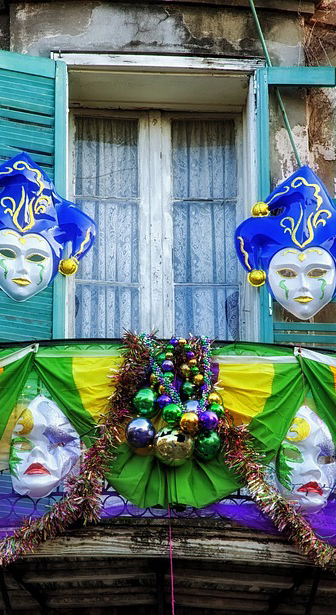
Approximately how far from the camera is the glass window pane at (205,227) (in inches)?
440

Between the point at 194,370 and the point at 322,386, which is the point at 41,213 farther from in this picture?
the point at 322,386

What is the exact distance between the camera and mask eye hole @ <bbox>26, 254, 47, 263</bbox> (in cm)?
980

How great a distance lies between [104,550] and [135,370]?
3.23ft

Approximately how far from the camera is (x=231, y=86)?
11.4 metres

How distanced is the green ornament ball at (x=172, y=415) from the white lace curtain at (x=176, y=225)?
182cm

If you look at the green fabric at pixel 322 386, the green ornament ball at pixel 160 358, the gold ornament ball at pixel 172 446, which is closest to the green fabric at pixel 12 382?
the green ornament ball at pixel 160 358

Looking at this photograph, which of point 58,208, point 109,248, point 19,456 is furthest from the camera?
point 109,248

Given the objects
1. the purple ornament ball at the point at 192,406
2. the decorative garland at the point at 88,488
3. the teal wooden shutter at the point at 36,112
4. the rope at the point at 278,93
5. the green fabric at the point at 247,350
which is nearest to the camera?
the decorative garland at the point at 88,488

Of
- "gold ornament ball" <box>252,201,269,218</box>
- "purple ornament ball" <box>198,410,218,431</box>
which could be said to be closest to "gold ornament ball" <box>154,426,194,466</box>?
"purple ornament ball" <box>198,410,218,431</box>

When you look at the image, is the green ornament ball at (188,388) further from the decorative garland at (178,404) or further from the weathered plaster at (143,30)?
the weathered plaster at (143,30)

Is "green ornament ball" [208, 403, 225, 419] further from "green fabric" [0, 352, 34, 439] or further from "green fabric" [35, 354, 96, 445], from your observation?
"green fabric" [0, 352, 34, 439]

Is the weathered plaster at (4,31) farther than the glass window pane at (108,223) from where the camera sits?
Yes

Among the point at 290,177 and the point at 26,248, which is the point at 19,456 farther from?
the point at 290,177

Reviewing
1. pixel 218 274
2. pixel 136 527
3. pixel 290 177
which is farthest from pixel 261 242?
pixel 136 527
